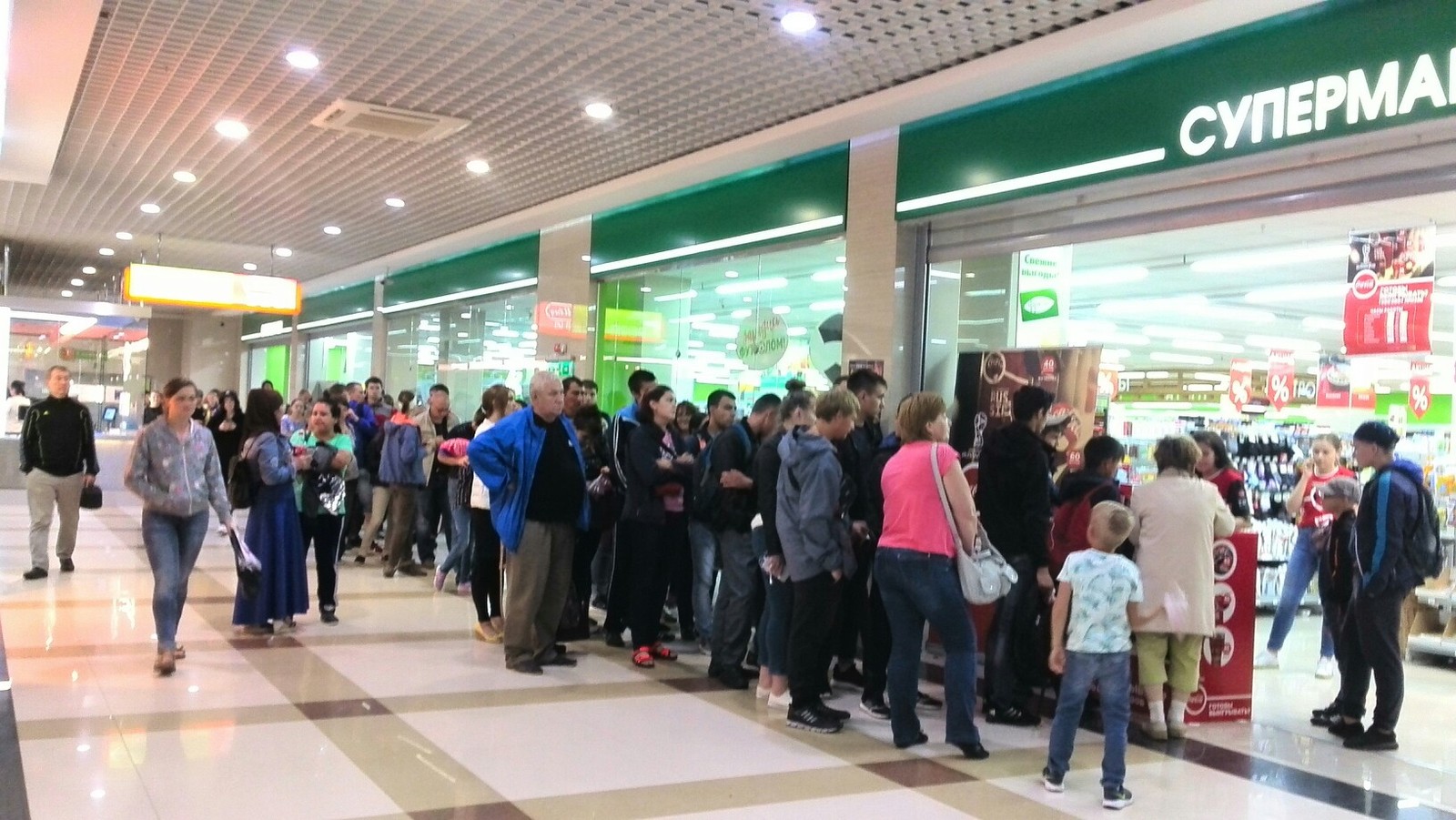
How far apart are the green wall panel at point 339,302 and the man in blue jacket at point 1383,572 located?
1451cm

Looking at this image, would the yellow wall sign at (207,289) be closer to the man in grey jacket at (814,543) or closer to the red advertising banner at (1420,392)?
the man in grey jacket at (814,543)

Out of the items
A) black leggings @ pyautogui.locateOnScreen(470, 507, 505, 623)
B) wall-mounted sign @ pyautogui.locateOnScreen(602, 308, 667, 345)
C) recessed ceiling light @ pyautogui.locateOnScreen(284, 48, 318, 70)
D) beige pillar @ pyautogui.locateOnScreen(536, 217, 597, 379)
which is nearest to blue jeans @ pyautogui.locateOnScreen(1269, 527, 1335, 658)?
black leggings @ pyautogui.locateOnScreen(470, 507, 505, 623)

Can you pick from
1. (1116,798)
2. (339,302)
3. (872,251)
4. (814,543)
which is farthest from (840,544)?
(339,302)

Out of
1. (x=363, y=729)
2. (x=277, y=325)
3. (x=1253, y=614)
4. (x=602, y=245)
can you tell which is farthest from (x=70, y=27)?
(x=277, y=325)

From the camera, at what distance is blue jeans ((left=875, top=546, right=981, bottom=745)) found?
15.6 ft

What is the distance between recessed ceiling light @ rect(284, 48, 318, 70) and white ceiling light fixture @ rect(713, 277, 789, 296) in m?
3.74

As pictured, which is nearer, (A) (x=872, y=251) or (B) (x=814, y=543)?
(B) (x=814, y=543)

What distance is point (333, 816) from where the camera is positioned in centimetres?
378

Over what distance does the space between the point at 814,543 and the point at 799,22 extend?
8.84 ft

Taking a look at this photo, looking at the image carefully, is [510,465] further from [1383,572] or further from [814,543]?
[1383,572]

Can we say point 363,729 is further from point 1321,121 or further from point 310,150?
point 310,150

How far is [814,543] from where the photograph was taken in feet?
17.0

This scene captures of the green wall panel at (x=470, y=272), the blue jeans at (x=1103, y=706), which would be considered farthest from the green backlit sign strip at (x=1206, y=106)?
the green wall panel at (x=470, y=272)

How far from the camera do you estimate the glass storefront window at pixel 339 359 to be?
714 inches
